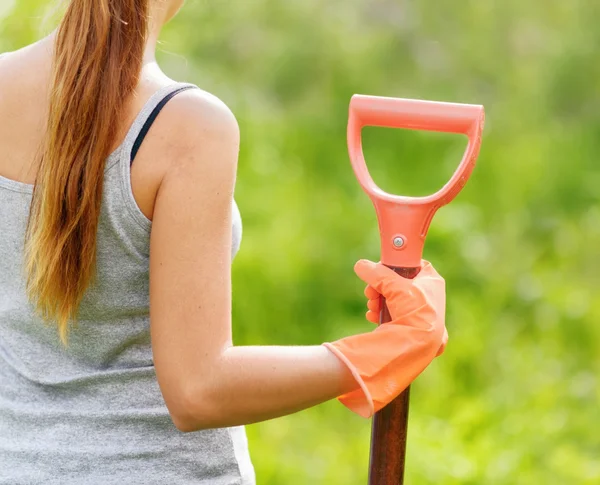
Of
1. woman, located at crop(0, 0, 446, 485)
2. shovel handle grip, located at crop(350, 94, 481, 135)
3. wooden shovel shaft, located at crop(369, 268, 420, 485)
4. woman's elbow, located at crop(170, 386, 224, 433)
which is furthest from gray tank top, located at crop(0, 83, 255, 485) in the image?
shovel handle grip, located at crop(350, 94, 481, 135)

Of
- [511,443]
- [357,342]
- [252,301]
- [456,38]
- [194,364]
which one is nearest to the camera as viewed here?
[194,364]

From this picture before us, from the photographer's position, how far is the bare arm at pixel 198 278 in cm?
111

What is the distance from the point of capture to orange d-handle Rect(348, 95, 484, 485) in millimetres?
1375

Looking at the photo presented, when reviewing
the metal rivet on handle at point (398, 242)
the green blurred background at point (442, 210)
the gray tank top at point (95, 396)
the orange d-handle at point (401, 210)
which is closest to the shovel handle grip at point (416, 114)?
the orange d-handle at point (401, 210)

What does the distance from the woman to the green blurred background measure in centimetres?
20

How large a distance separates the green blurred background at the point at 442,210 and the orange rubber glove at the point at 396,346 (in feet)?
2.04

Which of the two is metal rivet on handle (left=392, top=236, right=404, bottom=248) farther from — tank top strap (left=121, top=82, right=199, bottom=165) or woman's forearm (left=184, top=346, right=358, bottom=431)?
tank top strap (left=121, top=82, right=199, bottom=165)

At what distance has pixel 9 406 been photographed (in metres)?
1.28

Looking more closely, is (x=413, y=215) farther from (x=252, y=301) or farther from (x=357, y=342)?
(x=252, y=301)

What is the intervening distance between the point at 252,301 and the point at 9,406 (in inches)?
104

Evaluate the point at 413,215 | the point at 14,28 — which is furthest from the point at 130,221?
the point at 14,28

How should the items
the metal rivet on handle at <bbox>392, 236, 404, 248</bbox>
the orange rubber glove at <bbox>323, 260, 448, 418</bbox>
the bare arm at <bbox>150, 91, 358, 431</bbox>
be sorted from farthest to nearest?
the metal rivet on handle at <bbox>392, 236, 404, 248</bbox>, the orange rubber glove at <bbox>323, 260, 448, 418</bbox>, the bare arm at <bbox>150, 91, 358, 431</bbox>

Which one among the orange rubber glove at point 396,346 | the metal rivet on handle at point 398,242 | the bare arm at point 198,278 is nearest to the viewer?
the bare arm at point 198,278

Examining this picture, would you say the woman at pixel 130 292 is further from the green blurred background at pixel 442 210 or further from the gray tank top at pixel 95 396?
the green blurred background at pixel 442 210
